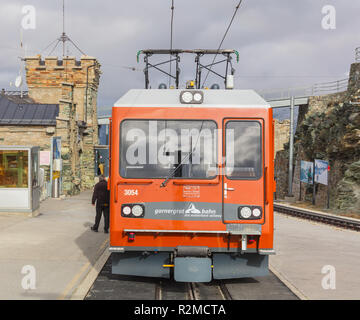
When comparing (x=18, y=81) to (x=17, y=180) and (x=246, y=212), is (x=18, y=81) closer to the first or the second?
(x=17, y=180)

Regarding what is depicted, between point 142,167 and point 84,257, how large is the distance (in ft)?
12.3

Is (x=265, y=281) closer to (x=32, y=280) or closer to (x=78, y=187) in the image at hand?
(x=32, y=280)

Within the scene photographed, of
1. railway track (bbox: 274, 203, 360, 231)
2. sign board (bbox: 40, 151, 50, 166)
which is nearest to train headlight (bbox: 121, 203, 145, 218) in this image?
railway track (bbox: 274, 203, 360, 231)

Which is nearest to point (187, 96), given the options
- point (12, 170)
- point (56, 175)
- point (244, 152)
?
point (244, 152)

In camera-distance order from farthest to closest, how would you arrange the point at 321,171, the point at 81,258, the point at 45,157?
the point at 321,171
the point at 45,157
the point at 81,258

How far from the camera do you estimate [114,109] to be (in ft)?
24.5

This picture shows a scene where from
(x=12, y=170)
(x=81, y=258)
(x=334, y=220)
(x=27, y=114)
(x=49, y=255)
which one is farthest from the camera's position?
(x=27, y=114)

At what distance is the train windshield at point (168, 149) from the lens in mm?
7372

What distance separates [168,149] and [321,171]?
23.8 meters

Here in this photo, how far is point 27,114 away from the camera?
86.4ft

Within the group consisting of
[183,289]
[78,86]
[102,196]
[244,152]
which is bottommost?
[183,289]

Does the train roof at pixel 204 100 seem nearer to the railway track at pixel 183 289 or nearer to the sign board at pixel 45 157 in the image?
the railway track at pixel 183 289

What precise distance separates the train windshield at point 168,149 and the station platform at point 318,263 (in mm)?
2686
